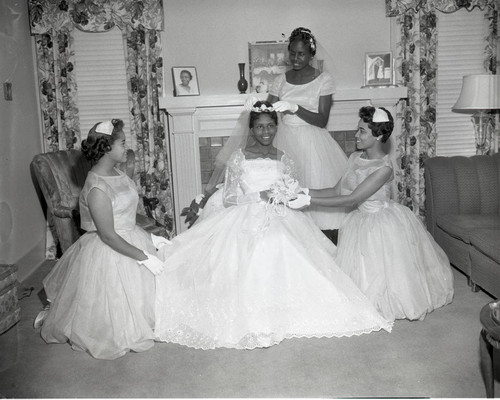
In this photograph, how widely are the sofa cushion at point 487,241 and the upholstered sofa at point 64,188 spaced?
240 cm

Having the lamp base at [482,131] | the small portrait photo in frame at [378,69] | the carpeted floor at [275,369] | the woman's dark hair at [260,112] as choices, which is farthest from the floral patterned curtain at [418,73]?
the carpeted floor at [275,369]

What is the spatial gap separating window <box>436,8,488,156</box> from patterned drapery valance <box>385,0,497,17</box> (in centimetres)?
8

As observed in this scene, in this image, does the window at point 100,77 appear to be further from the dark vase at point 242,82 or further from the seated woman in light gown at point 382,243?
the seated woman in light gown at point 382,243

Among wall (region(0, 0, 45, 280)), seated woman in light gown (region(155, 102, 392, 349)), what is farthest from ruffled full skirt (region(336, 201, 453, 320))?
wall (region(0, 0, 45, 280))

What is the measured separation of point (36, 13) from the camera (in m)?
5.17

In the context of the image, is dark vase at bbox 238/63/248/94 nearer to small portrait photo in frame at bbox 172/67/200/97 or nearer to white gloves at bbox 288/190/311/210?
small portrait photo in frame at bbox 172/67/200/97

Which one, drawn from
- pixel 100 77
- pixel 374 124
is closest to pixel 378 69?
pixel 374 124

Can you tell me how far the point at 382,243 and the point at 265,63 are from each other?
2576mm

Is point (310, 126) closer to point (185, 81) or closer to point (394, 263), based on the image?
point (394, 263)

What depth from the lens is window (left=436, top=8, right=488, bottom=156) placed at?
5.54m

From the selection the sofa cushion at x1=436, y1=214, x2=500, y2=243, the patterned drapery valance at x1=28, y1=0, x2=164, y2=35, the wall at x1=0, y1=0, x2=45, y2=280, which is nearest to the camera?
the sofa cushion at x1=436, y1=214, x2=500, y2=243

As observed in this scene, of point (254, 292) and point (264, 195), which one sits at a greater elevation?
point (264, 195)

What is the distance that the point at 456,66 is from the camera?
5.62 meters

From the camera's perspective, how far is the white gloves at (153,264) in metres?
3.18
